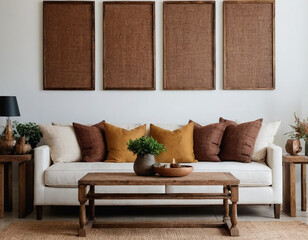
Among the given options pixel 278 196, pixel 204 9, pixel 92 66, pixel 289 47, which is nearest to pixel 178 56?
pixel 204 9

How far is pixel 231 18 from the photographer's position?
5.11 meters

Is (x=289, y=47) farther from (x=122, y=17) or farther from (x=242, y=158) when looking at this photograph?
(x=122, y=17)

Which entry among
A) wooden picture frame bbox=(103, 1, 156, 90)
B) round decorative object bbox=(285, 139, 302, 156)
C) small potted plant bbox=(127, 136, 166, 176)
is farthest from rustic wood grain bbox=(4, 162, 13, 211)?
round decorative object bbox=(285, 139, 302, 156)

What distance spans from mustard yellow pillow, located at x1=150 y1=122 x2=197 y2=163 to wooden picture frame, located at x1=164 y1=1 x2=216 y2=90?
0.78 m

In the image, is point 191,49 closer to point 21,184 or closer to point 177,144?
point 177,144

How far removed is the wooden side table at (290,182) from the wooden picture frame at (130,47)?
1832 mm

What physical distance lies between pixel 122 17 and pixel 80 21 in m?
0.50

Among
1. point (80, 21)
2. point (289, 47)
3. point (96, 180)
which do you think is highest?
point (80, 21)

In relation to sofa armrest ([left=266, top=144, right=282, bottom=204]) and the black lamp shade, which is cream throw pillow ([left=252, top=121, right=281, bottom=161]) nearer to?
sofa armrest ([left=266, top=144, right=282, bottom=204])

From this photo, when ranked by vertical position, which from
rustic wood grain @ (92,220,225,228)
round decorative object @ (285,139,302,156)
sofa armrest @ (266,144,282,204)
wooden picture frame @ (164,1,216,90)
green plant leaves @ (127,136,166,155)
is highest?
wooden picture frame @ (164,1,216,90)

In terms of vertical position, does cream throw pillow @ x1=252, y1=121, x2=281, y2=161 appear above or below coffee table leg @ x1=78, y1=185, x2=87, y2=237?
above

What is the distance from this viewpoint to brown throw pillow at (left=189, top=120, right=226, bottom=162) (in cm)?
446

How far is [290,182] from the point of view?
4.07 meters

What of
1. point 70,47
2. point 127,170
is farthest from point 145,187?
point 70,47
